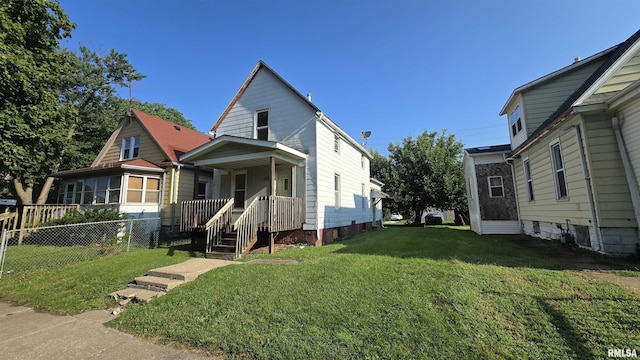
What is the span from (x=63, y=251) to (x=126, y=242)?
72.8 inches

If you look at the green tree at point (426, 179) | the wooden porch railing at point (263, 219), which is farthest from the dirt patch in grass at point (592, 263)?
the green tree at point (426, 179)

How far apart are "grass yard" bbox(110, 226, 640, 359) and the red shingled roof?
12154mm

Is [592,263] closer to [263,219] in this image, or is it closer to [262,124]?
[263,219]

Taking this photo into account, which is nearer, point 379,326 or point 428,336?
point 428,336

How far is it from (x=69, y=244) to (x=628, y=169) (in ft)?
60.4

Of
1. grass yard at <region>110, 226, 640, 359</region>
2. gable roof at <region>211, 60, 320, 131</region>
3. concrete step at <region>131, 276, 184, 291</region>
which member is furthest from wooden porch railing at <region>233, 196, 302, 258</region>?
gable roof at <region>211, 60, 320, 131</region>

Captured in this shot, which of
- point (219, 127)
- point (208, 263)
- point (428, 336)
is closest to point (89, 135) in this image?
point (219, 127)

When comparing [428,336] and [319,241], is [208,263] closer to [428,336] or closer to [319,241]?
[319,241]

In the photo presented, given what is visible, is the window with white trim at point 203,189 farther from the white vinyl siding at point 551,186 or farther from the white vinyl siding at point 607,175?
the white vinyl siding at point 607,175

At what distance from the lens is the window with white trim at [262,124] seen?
1209 centimetres

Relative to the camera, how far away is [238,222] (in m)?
8.18

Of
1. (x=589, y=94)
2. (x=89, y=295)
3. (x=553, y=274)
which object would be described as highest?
(x=589, y=94)

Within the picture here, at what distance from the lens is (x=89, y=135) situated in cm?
2253

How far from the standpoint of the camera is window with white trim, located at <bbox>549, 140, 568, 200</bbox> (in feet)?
26.1
